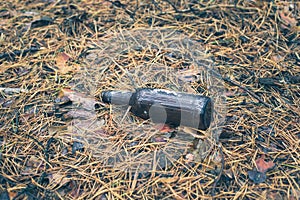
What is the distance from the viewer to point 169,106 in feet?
7.29

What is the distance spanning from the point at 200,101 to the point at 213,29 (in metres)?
0.91

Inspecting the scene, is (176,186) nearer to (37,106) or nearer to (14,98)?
(37,106)

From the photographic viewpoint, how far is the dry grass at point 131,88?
2057mm

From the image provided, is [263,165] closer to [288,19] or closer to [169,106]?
[169,106]

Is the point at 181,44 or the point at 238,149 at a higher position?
the point at 181,44

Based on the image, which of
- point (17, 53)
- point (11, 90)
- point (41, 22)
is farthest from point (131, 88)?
point (41, 22)

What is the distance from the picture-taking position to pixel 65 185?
2.07 meters

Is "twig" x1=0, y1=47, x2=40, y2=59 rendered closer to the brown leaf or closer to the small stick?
the small stick

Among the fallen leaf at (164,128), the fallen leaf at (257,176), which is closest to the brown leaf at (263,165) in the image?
the fallen leaf at (257,176)

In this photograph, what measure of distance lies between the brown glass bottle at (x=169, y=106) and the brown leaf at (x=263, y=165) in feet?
1.14

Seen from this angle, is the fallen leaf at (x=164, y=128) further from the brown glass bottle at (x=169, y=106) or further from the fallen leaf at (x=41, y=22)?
the fallen leaf at (x=41, y=22)

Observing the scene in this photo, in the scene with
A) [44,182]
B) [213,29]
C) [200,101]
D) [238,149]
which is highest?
[213,29]

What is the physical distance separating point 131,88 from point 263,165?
3.13ft

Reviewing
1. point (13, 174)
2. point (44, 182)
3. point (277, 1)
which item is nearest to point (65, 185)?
point (44, 182)
